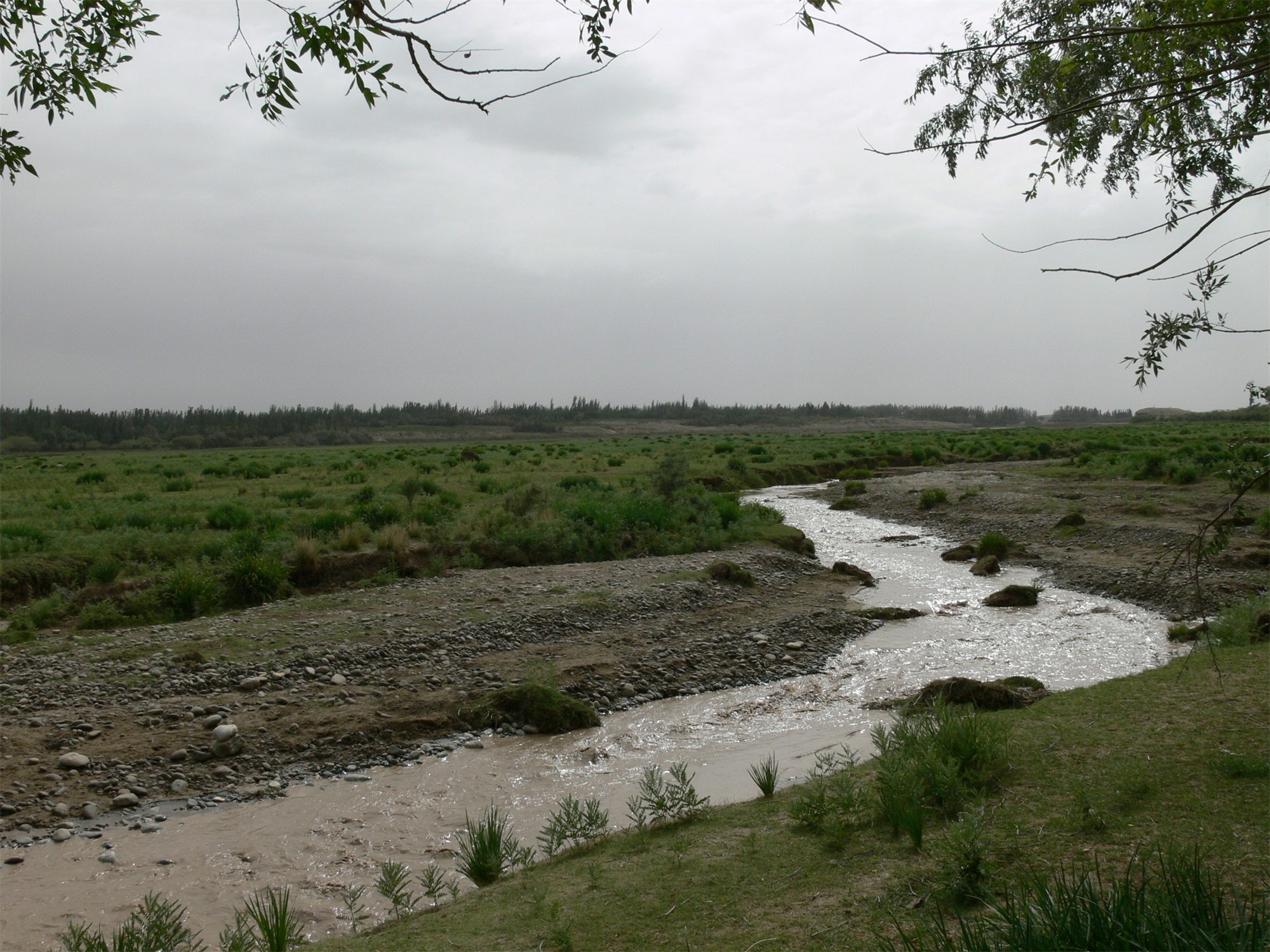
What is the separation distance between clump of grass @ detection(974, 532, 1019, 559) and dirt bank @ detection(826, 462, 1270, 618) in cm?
41

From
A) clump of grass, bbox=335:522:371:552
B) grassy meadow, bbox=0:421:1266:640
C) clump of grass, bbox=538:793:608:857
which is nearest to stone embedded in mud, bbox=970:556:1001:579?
grassy meadow, bbox=0:421:1266:640

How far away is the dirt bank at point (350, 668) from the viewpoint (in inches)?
288

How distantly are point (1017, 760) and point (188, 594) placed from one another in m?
11.6

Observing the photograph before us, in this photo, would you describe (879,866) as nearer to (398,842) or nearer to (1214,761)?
(1214,761)

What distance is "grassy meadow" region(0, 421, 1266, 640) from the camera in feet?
41.5

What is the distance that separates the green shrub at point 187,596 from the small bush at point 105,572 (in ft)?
3.87

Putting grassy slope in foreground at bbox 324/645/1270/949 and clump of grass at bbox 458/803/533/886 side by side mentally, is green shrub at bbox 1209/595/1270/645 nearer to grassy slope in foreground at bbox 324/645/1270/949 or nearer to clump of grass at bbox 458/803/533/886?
grassy slope in foreground at bbox 324/645/1270/949

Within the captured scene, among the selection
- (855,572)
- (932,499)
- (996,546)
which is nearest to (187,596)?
(855,572)

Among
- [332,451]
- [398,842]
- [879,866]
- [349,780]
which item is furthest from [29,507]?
[332,451]

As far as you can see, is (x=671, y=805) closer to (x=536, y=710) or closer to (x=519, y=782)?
(x=519, y=782)

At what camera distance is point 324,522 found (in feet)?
55.7

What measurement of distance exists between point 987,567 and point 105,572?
16352 millimetres

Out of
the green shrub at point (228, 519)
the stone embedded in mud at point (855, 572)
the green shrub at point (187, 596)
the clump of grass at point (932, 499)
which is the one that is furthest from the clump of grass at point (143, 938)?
the clump of grass at point (932, 499)

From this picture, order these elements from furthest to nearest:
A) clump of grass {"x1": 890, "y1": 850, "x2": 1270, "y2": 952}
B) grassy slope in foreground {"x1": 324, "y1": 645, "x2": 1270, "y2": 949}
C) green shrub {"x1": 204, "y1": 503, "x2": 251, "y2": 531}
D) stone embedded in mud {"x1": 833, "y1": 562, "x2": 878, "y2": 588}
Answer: green shrub {"x1": 204, "y1": 503, "x2": 251, "y2": 531}
stone embedded in mud {"x1": 833, "y1": 562, "x2": 878, "y2": 588}
grassy slope in foreground {"x1": 324, "y1": 645, "x2": 1270, "y2": 949}
clump of grass {"x1": 890, "y1": 850, "x2": 1270, "y2": 952}
